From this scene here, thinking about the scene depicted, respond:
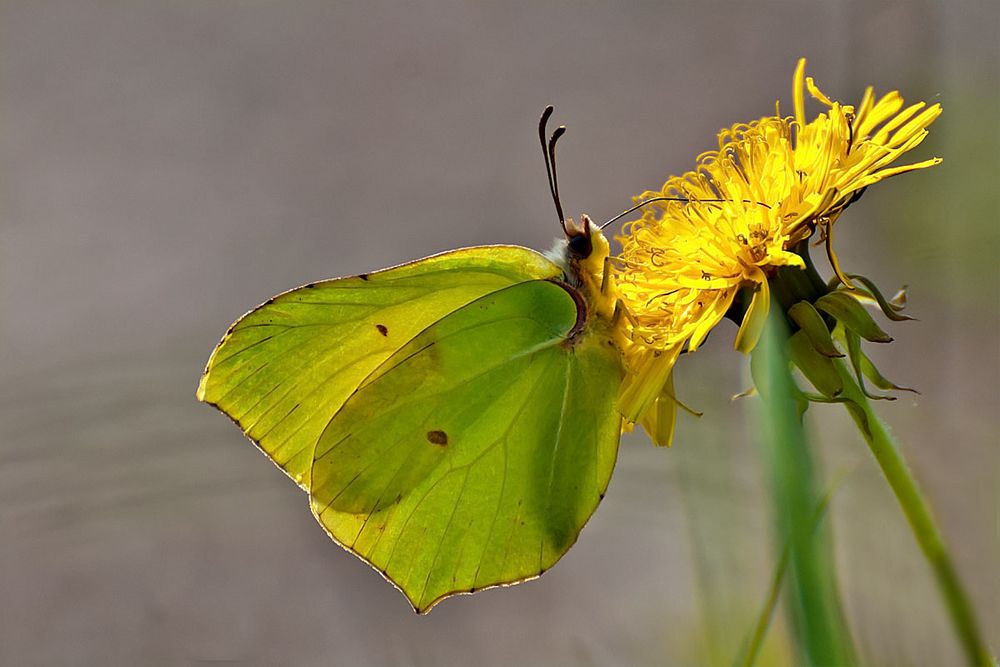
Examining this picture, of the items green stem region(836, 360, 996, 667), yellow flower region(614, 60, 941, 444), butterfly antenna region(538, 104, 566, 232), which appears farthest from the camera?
butterfly antenna region(538, 104, 566, 232)

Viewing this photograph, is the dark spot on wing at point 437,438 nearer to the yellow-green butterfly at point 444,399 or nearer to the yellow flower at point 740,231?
the yellow-green butterfly at point 444,399

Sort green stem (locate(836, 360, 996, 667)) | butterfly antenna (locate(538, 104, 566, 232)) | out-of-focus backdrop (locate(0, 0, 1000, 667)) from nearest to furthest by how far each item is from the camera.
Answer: green stem (locate(836, 360, 996, 667))
butterfly antenna (locate(538, 104, 566, 232))
out-of-focus backdrop (locate(0, 0, 1000, 667))

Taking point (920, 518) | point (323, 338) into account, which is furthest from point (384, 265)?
point (920, 518)

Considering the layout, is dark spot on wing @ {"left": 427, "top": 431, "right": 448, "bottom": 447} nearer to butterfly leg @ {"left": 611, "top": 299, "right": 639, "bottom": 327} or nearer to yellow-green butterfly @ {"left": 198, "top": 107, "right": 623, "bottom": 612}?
yellow-green butterfly @ {"left": 198, "top": 107, "right": 623, "bottom": 612}

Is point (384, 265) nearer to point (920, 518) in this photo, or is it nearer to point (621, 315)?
point (621, 315)

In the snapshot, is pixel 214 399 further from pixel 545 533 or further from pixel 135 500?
pixel 135 500

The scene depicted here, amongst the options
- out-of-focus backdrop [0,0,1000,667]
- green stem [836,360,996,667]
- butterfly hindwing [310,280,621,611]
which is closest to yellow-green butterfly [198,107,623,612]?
butterfly hindwing [310,280,621,611]
